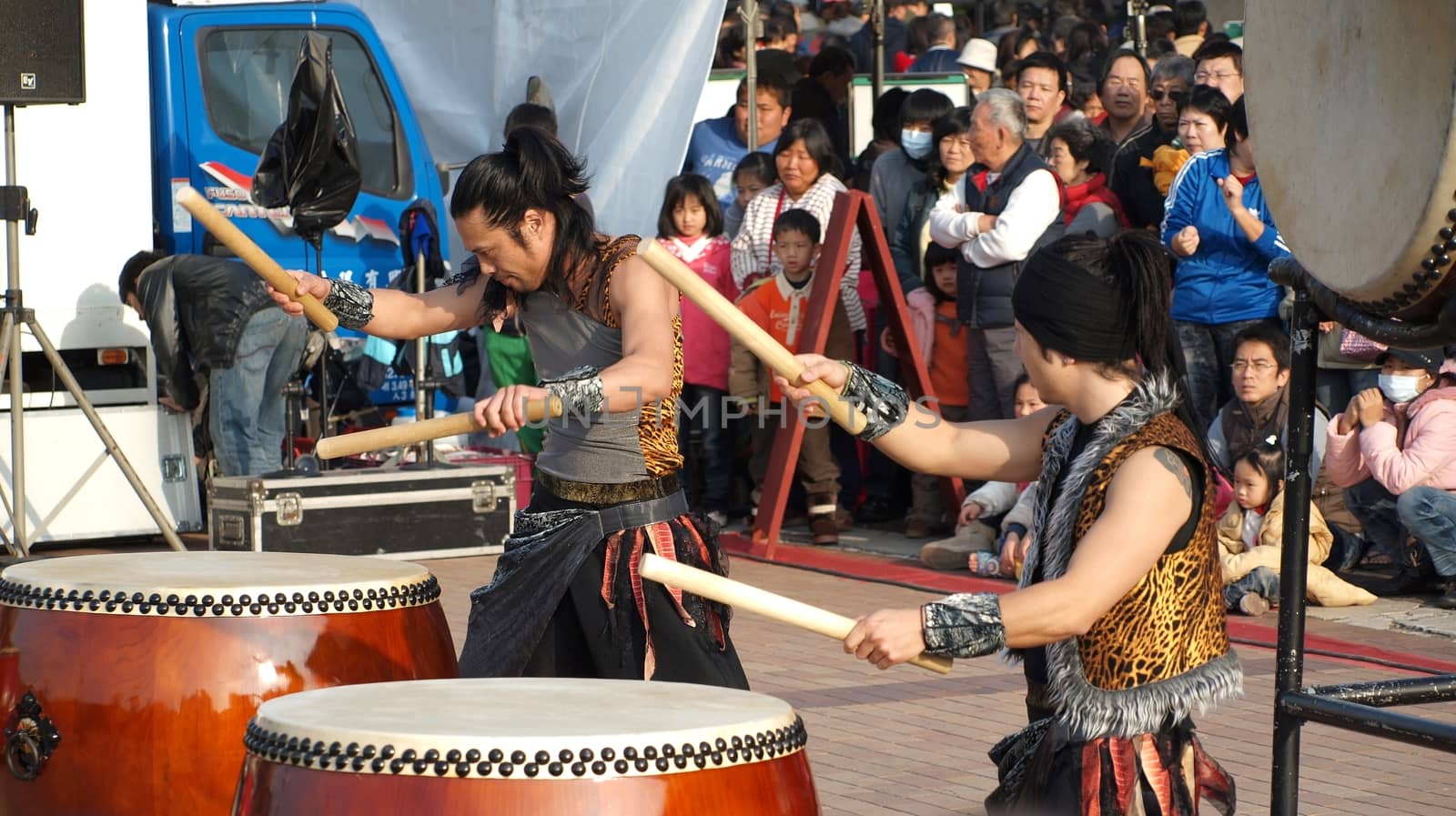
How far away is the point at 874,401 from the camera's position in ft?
9.04

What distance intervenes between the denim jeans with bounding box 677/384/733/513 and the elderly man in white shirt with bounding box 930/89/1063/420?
4.26 ft

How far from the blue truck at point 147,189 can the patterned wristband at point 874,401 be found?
530 cm

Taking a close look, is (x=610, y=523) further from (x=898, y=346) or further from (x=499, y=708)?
(x=898, y=346)

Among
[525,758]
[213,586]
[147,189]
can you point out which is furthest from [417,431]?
[147,189]

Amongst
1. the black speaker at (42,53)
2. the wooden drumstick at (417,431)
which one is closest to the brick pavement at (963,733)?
the wooden drumstick at (417,431)

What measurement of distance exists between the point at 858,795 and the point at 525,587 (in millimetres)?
1140

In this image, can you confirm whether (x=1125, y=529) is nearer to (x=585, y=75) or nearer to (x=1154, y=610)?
(x=1154, y=610)

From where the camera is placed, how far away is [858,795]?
13.8 feet

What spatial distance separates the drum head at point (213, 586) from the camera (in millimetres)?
2963

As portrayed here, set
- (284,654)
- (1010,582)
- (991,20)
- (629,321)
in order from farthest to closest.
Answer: (991,20), (1010,582), (629,321), (284,654)

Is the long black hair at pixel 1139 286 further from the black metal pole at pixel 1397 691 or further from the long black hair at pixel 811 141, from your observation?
the long black hair at pixel 811 141

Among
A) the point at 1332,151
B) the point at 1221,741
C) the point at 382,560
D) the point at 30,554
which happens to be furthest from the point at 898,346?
the point at 1332,151

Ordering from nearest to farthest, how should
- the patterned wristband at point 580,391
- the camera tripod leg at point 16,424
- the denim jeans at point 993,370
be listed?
1. the patterned wristband at point 580,391
2. the camera tripod leg at point 16,424
3. the denim jeans at point 993,370

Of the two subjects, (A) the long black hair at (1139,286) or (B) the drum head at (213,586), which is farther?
(B) the drum head at (213,586)
